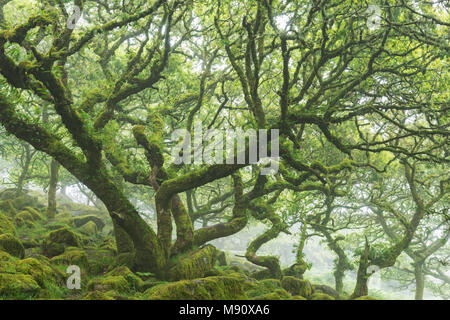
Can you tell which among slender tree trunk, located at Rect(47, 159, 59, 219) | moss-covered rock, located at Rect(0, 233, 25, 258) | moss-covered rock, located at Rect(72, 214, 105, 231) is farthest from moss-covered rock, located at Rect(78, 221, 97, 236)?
moss-covered rock, located at Rect(0, 233, 25, 258)

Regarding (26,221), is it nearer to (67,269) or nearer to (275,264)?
(67,269)

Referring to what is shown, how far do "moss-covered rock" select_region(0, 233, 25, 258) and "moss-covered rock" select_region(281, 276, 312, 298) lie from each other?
368 inches

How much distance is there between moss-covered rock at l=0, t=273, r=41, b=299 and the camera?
6.11 meters

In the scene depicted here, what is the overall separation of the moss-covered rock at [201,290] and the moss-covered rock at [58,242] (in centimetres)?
661

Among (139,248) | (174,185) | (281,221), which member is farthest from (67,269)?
(281,221)

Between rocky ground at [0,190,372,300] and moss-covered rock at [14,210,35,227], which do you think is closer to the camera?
rocky ground at [0,190,372,300]

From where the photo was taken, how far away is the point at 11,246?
9.62 metres

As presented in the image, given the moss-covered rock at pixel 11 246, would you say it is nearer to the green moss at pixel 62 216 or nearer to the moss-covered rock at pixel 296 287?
the moss-covered rock at pixel 296 287

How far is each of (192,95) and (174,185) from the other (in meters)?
6.71

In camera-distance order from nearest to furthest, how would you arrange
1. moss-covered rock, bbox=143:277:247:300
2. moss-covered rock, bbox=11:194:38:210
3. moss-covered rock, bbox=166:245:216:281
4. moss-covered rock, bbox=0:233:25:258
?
moss-covered rock, bbox=143:277:247:300 → moss-covered rock, bbox=0:233:25:258 → moss-covered rock, bbox=166:245:216:281 → moss-covered rock, bbox=11:194:38:210

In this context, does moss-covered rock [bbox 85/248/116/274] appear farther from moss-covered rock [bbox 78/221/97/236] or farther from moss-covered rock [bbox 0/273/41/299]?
moss-covered rock [bbox 78/221/97/236]

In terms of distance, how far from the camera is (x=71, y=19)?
9984 mm

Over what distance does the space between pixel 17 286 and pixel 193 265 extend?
5.53m
